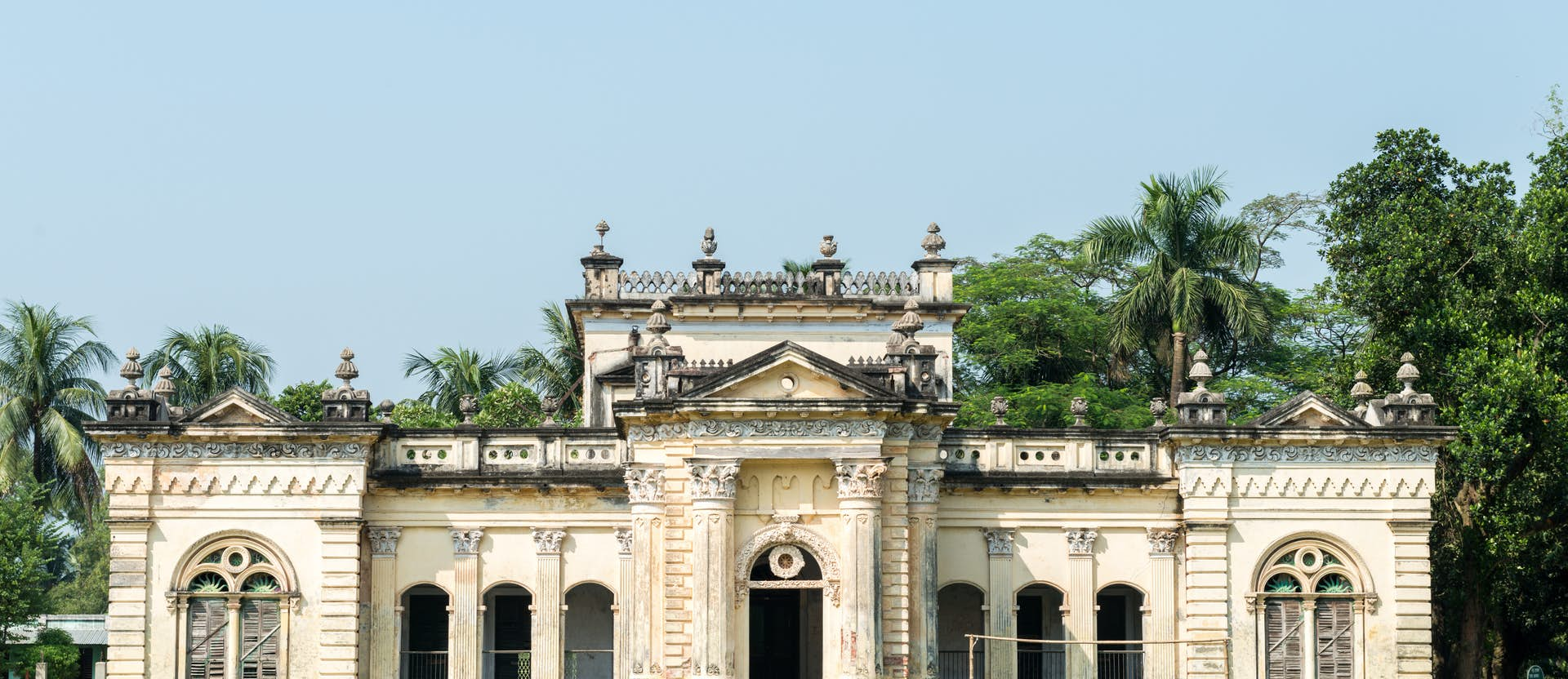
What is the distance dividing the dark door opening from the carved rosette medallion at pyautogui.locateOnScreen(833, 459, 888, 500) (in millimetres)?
4712

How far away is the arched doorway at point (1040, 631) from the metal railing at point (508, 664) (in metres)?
7.97

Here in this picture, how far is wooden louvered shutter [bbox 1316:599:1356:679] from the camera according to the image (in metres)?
30.7

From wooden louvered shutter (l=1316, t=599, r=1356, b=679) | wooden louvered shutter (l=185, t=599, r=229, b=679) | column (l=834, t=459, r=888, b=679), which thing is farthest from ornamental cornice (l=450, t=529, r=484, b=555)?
wooden louvered shutter (l=1316, t=599, r=1356, b=679)

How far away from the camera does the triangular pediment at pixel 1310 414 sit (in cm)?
3061

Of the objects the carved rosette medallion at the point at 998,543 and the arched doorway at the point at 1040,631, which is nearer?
the carved rosette medallion at the point at 998,543

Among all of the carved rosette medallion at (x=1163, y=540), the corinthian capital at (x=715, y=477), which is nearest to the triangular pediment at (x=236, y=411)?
the corinthian capital at (x=715, y=477)

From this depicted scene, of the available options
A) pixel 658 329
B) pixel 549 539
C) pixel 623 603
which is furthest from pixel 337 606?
pixel 658 329

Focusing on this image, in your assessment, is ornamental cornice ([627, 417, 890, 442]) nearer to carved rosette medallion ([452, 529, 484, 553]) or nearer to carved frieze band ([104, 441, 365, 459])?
carved rosette medallion ([452, 529, 484, 553])

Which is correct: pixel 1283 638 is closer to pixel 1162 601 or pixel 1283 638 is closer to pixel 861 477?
pixel 1162 601

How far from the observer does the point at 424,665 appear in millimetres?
31812

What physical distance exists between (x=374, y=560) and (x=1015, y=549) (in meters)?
10.0

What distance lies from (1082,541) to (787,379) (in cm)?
577

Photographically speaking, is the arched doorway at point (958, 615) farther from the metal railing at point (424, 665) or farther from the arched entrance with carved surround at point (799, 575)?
the metal railing at point (424, 665)

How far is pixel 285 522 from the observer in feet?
99.2
